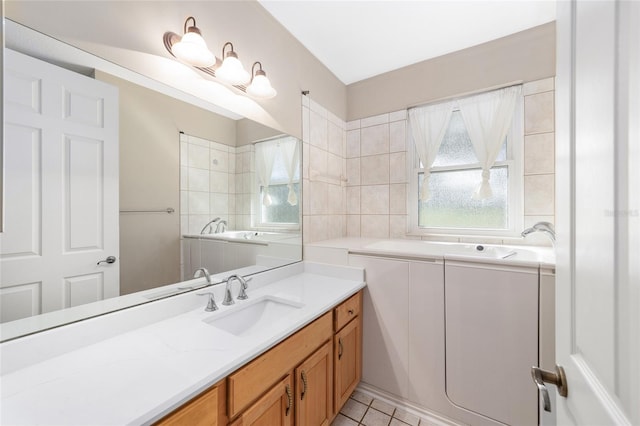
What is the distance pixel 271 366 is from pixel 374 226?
166 centimetres

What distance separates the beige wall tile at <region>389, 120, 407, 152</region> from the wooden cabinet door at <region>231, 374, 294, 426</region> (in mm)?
1955

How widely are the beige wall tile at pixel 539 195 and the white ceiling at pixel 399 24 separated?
1.07m

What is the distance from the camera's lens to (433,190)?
7.16 ft

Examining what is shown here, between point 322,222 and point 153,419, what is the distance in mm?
1682

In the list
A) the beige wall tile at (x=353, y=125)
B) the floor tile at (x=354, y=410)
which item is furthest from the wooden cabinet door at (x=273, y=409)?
the beige wall tile at (x=353, y=125)

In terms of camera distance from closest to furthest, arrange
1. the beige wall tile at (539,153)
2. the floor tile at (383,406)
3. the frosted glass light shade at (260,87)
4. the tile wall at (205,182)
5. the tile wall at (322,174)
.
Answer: the tile wall at (205,182), the frosted glass light shade at (260,87), the floor tile at (383,406), the beige wall tile at (539,153), the tile wall at (322,174)

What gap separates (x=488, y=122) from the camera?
6.30ft

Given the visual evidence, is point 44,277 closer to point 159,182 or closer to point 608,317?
point 159,182

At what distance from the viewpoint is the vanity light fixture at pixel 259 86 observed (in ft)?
4.95

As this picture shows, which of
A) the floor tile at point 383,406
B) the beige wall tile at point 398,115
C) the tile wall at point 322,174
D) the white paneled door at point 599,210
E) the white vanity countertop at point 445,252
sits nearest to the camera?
the white paneled door at point 599,210

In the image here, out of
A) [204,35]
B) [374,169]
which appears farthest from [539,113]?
[204,35]

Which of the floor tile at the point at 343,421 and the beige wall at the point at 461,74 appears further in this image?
the beige wall at the point at 461,74

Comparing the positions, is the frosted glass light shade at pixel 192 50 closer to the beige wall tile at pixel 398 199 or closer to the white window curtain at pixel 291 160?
the white window curtain at pixel 291 160

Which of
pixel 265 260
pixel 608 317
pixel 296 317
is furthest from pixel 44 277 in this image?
pixel 608 317
